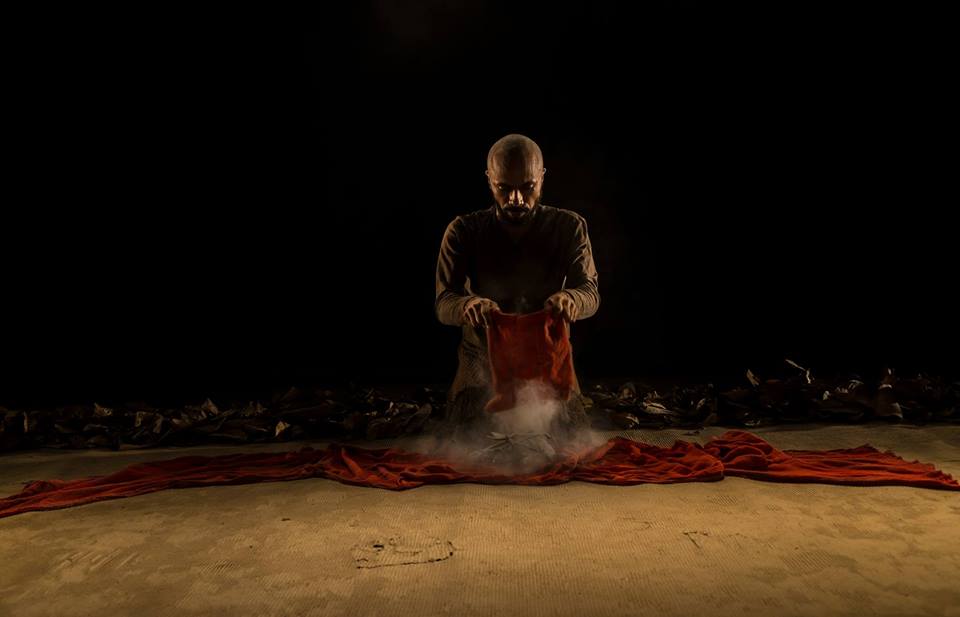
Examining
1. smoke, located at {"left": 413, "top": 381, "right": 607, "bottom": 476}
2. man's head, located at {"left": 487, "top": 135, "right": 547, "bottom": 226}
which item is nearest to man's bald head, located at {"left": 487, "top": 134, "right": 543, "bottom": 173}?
man's head, located at {"left": 487, "top": 135, "right": 547, "bottom": 226}

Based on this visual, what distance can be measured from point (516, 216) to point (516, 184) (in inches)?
6.5

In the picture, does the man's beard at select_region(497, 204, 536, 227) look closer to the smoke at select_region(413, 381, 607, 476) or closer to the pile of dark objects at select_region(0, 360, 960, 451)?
the smoke at select_region(413, 381, 607, 476)

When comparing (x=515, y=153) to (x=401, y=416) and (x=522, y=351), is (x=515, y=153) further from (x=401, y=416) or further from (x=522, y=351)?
(x=401, y=416)

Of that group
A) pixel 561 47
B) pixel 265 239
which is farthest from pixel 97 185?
pixel 561 47

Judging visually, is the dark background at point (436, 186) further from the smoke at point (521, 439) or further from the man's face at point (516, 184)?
the smoke at point (521, 439)

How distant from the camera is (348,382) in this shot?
5.90m

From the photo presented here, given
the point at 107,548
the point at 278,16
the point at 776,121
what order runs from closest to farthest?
the point at 107,548 → the point at 278,16 → the point at 776,121

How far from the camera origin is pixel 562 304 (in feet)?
11.3

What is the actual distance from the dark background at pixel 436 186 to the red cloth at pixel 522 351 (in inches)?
95.8

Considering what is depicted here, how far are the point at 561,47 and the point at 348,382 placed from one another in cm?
294

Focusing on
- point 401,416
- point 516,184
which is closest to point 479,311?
point 516,184

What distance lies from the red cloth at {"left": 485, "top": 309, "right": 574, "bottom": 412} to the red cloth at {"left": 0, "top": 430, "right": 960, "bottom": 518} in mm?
372

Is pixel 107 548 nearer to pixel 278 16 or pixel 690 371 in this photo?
pixel 278 16

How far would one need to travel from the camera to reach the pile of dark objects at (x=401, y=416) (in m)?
4.20
